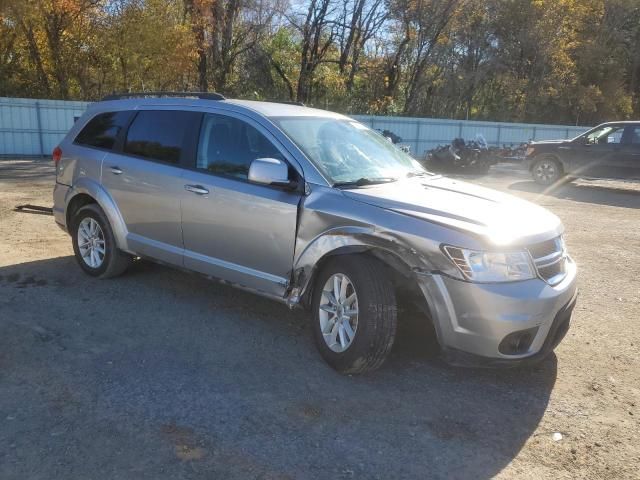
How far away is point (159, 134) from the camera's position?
532 cm

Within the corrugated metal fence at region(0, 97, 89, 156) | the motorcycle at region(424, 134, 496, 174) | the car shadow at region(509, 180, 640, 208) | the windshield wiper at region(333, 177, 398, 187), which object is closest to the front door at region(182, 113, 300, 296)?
the windshield wiper at region(333, 177, 398, 187)

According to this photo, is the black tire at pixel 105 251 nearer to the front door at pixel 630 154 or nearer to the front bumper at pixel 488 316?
the front bumper at pixel 488 316

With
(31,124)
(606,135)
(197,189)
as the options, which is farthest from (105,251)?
(31,124)

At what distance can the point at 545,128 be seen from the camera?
28.5 metres

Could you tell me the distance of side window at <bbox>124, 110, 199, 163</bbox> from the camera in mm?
5137

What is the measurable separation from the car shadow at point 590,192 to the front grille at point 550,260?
10090 mm

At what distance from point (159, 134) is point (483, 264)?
3.22m

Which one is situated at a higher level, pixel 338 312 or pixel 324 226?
pixel 324 226

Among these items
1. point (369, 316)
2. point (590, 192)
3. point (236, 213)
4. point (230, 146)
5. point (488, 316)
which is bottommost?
point (590, 192)

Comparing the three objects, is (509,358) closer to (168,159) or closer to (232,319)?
(232,319)

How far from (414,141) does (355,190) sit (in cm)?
2096

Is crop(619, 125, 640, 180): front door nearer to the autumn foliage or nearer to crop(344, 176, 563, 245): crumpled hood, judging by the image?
crop(344, 176, 563, 245): crumpled hood

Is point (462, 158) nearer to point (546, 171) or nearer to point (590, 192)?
point (546, 171)

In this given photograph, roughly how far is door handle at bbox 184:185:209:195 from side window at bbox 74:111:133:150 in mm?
1290
